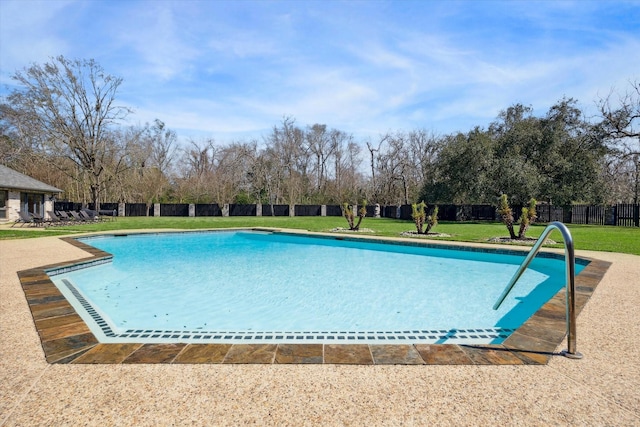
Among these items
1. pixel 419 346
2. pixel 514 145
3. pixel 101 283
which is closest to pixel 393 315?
pixel 419 346

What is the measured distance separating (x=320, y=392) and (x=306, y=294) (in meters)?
3.64

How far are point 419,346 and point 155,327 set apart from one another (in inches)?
115

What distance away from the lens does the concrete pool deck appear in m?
1.81

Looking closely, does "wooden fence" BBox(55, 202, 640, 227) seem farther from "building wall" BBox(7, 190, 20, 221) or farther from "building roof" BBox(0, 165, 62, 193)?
"building wall" BBox(7, 190, 20, 221)

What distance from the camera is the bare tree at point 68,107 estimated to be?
22.9 meters

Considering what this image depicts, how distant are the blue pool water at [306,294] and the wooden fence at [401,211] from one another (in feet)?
55.1

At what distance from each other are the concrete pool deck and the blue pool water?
942 millimetres

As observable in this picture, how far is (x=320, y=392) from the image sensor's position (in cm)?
207

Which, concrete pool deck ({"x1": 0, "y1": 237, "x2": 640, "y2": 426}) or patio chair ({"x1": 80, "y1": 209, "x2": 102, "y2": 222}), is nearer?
concrete pool deck ({"x1": 0, "y1": 237, "x2": 640, "y2": 426})

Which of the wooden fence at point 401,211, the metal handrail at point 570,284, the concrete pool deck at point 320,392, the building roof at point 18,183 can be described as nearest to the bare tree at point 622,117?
the wooden fence at point 401,211

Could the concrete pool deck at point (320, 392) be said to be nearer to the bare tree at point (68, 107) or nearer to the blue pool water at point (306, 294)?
the blue pool water at point (306, 294)

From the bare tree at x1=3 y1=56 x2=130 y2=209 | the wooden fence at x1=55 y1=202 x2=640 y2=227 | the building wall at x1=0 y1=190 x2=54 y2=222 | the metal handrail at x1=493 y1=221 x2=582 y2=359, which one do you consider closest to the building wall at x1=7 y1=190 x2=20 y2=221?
the building wall at x1=0 y1=190 x2=54 y2=222

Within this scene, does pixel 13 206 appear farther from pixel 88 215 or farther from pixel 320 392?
pixel 320 392

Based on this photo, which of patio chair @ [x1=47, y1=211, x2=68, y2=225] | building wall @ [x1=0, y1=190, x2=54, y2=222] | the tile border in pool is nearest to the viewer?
the tile border in pool
